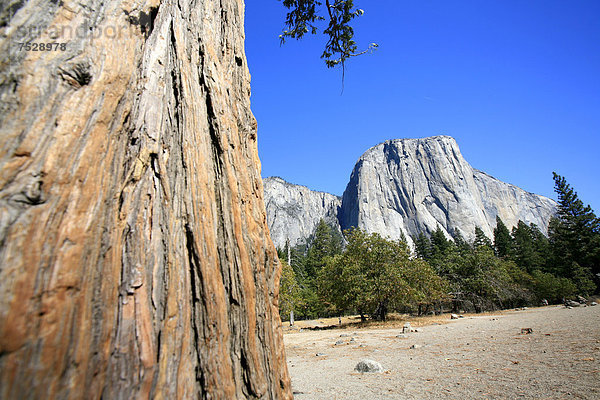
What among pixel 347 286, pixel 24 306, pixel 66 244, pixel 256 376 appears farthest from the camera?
pixel 347 286

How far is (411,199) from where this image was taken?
8938 centimetres

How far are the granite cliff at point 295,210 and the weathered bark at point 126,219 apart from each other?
93126 millimetres

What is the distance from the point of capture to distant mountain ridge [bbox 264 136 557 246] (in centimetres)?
8588

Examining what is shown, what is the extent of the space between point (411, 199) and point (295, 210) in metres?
40.6

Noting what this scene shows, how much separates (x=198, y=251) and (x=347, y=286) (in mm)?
16387

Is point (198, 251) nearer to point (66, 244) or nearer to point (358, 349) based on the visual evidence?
point (66, 244)

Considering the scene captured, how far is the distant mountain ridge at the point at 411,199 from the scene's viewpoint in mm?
85875

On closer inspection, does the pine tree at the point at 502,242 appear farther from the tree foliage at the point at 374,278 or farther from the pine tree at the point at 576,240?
the tree foliage at the point at 374,278

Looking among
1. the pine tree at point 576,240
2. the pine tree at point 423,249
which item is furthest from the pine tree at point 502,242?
the pine tree at point 423,249

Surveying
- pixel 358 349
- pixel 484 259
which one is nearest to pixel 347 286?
pixel 358 349

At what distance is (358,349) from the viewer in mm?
8086

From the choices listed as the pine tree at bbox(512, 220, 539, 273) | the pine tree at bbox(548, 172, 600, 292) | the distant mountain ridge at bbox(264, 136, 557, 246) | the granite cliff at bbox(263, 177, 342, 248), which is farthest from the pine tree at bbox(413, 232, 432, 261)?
the granite cliff at bbox(263, 177, 342, 248)

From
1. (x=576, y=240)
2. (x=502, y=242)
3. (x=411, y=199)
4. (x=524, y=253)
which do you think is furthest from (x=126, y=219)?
(x=411, y=199)

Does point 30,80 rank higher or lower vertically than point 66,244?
higher
